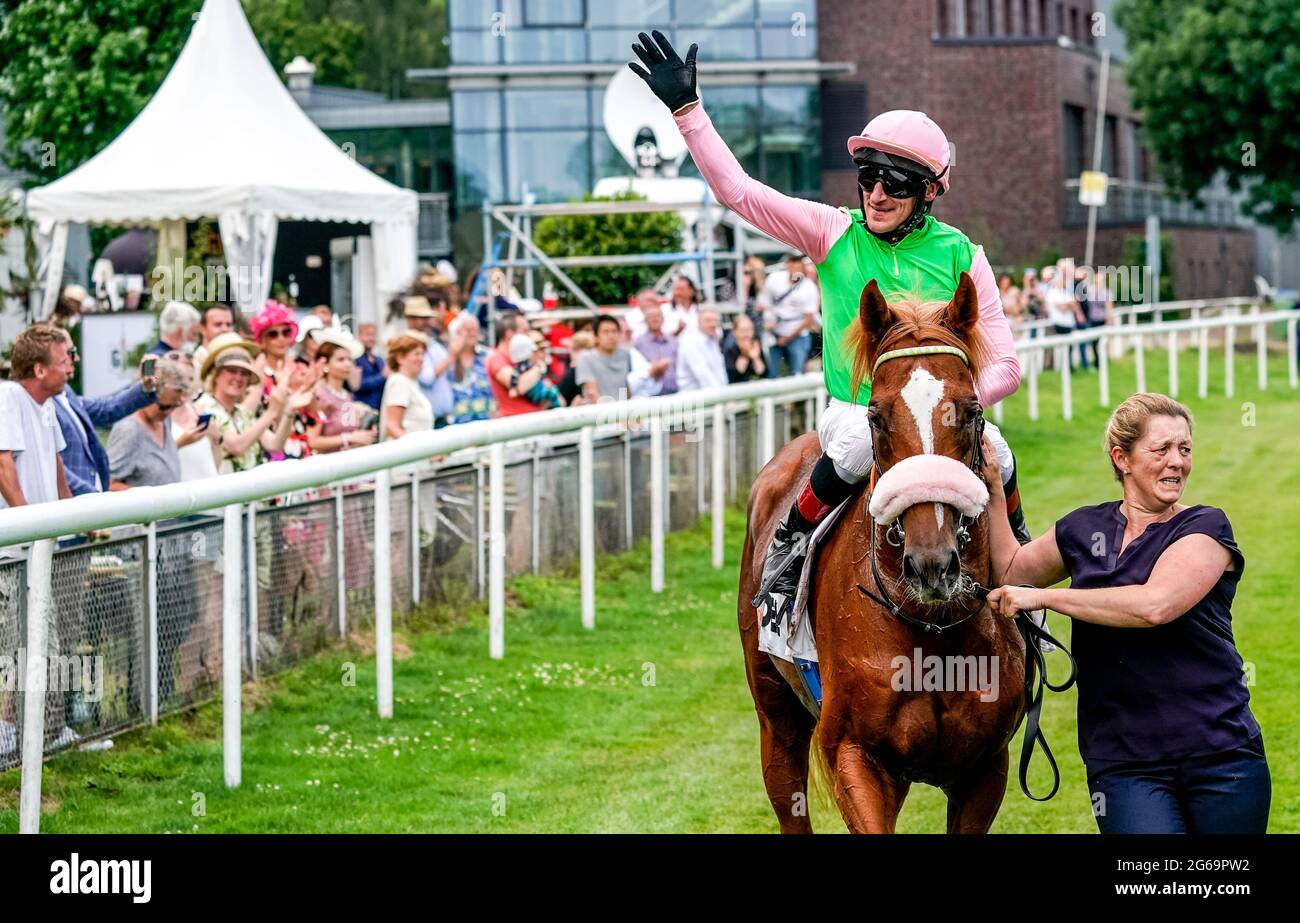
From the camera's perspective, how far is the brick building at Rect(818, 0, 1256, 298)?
41.5 meters

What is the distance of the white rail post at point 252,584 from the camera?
8273mm

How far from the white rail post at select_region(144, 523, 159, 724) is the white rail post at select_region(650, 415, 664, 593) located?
4685 millimetres

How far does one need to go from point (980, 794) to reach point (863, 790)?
34cm

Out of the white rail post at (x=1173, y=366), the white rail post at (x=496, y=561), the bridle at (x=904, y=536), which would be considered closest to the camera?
the bridle at (x=904, y=536)

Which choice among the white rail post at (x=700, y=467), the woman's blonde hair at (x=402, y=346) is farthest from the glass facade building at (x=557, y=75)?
the woman's blonde hair at (x=402, y=346)

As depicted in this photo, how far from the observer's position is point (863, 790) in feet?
16.2

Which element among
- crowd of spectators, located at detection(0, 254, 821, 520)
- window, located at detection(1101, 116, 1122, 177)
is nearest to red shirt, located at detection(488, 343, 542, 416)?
crowd of spectators, located at detection(0, 254, 821, 520)

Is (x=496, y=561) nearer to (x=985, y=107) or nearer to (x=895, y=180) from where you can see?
(x=895, y=180)

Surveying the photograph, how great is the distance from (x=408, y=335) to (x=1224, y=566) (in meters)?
7.27

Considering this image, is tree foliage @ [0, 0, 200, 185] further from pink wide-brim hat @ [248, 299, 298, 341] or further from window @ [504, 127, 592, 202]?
pink wide-brim hat @ [248, 299, 298, 341]

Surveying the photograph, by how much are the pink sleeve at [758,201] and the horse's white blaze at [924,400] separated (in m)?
0.76

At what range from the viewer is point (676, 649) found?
1039 cm

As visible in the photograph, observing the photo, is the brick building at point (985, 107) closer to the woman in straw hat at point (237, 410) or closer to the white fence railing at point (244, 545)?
the white fence railing at point (244, 545)
